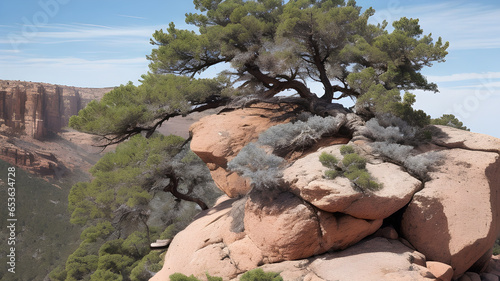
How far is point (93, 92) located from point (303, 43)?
2852 inches

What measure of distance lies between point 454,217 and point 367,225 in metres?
2.51

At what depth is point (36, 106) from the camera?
6975 centimetres

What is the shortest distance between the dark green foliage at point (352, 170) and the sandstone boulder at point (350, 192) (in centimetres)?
16

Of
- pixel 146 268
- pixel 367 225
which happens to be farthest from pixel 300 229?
pixel 146 268

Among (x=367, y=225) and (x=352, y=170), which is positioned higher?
(x=352, y=170)

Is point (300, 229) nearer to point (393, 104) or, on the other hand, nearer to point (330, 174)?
point (330, 174)

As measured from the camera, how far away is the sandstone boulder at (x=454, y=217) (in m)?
11.5

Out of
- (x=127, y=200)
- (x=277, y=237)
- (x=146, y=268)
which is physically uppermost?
(x=277, y=237)

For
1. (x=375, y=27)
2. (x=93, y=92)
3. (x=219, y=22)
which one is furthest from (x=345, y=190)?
(x=93, y=92)

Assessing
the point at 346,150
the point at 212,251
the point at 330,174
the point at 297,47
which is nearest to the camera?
the point at 330,174

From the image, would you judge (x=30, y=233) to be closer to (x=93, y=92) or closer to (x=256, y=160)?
(x=256, y=160)

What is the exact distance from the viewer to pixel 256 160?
12047mm

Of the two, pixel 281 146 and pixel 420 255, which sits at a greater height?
pixel 281 146

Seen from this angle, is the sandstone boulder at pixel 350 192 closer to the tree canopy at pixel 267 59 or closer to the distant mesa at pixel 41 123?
the tree canopy at pixel 267 59
